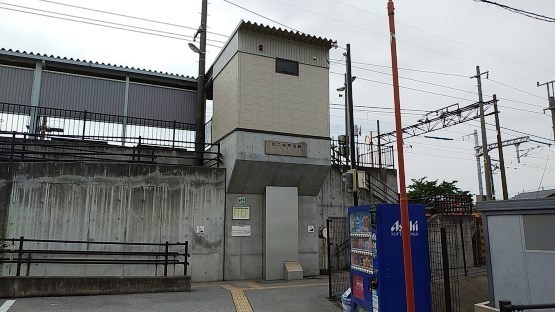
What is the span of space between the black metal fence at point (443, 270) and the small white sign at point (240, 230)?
6.18 meters

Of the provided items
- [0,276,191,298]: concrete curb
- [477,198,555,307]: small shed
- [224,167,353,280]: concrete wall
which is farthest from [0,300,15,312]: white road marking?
[477,198,555,307]: small shed

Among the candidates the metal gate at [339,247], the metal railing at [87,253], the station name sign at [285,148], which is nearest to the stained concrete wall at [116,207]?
the metal railing at [87,253]

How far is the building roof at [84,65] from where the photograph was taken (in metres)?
14.9

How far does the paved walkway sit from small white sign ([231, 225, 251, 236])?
2542mm

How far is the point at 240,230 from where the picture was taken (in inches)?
555

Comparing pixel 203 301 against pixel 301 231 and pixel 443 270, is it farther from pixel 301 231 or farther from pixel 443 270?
pixel 301 231

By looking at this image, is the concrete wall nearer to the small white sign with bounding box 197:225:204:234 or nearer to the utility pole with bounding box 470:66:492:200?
the small white sign with bounding box 197:225:204:234

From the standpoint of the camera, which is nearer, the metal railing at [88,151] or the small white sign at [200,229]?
the metal railing at [88,151]

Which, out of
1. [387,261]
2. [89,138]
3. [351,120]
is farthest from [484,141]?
[89,138]

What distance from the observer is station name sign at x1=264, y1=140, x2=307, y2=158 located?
14.0 m

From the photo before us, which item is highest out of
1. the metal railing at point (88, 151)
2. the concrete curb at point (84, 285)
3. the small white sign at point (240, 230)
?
the metal railing at point (88, 151)

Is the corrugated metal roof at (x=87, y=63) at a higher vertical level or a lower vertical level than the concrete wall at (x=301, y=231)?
higher

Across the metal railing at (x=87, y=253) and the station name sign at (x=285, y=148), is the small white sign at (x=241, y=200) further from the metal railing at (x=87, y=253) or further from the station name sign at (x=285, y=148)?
the metal railing at (x=87, y=253)

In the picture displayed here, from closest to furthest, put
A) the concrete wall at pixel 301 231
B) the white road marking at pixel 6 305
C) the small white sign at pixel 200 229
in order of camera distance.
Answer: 1. the white road marking at pixel 6 305
2. the small white sign at pixel 200 229
3. the concrete wall at pixel 301 231
